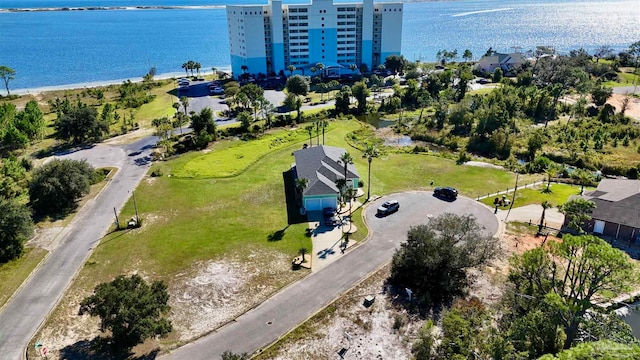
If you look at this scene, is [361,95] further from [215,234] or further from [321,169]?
[215,234]

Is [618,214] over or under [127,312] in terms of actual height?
over

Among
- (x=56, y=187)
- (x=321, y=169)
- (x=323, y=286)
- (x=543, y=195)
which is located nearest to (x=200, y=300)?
(x=323, y=286)

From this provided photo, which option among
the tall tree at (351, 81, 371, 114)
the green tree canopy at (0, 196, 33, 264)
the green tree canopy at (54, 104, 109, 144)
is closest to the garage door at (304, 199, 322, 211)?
the green tree canopy at (0, 196, 33, 264)

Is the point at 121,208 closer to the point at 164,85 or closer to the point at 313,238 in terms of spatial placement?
the point at 313,238

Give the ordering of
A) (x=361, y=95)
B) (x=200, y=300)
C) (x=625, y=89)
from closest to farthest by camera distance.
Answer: (x=200, y=300) → (x=361, y=95) → (x=625, y=89)

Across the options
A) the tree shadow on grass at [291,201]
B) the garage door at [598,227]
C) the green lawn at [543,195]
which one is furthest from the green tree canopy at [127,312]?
the garage door at [598,227]

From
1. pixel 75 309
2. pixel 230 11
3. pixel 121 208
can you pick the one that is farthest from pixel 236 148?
pixel 230 11
